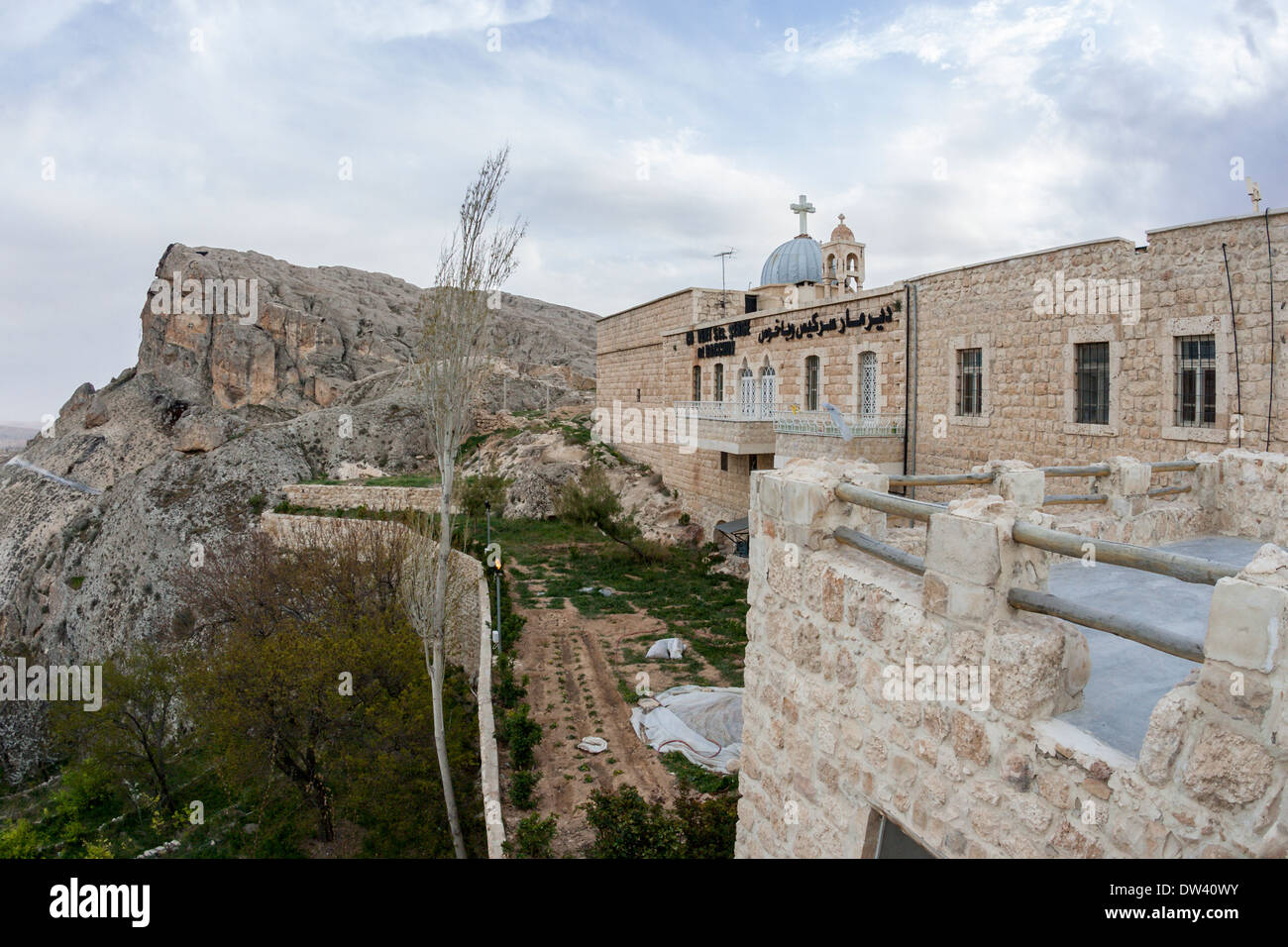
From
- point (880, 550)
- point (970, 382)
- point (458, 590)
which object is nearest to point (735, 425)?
point (970, 382)

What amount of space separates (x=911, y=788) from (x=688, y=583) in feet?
48.8

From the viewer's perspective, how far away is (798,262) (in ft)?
84.7

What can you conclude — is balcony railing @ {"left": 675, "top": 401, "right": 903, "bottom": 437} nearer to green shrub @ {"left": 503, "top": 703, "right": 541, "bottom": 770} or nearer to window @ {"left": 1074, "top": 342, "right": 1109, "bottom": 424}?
window @ {"left": 1074, "top": 342, "right": 1109, "bottom": 424}

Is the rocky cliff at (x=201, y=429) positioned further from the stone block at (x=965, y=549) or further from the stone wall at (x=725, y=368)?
the stone block at (x=965, y=549)

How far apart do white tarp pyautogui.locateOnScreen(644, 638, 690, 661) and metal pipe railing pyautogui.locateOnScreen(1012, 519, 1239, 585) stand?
34.5 ft

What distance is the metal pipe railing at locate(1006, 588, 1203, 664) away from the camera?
5.68 feet

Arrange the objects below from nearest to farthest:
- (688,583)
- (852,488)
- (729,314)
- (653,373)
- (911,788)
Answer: (911,788)
(852,488)
(688,583)
(729,314)
(653,373)

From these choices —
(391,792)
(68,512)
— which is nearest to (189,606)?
(391,792)

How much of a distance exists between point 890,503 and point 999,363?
12311 millimetres

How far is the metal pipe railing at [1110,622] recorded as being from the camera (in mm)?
1732

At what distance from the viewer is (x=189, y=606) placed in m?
17.6
